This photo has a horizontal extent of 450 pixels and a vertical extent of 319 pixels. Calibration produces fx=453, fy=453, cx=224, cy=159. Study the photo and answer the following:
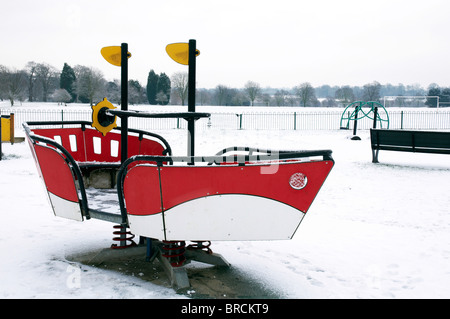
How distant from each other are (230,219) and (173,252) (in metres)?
0.82

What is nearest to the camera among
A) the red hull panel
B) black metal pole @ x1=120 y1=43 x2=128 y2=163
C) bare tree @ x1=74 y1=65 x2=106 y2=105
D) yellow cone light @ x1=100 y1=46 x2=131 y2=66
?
the red hull panel

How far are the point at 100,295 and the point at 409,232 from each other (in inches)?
141

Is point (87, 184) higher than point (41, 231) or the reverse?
higher

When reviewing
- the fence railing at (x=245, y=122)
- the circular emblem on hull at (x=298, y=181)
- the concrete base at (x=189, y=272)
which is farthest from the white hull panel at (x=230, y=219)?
the fence railing at (x=245, y=122)

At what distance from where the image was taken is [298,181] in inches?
129

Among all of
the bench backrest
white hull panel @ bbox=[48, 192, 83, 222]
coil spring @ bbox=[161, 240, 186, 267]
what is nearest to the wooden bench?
the bench backrest

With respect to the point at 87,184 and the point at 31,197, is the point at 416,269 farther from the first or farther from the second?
the point at 31,197

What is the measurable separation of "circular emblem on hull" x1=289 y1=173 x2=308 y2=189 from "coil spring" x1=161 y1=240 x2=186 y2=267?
1207 millimetres

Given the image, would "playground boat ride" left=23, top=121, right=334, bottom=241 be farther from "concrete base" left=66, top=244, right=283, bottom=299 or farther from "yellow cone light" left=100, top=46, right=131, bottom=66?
"yellow cone light" left=100, top=46, right=131, bottom=66

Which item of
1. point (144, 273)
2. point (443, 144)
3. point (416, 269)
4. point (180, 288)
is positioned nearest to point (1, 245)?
point (144, 273)

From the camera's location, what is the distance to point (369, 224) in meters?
5.62

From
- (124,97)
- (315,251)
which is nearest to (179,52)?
(124,97)

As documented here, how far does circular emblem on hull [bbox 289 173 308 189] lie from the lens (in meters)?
3.26
